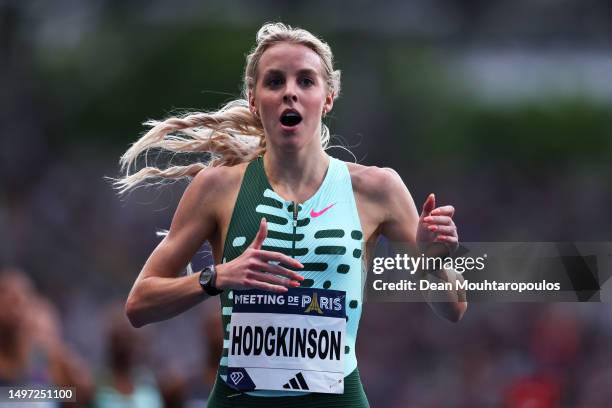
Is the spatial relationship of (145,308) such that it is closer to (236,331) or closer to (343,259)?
(236,331)

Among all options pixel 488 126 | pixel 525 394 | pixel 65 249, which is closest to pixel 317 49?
pixel 525 394

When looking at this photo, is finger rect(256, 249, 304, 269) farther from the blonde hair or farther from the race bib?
the blonde hair

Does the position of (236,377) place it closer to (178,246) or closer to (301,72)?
(178,246)

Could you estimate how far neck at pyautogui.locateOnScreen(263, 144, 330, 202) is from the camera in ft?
14.5

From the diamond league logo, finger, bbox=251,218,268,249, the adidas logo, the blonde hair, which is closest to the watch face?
finger, bbox=251,218,268,249

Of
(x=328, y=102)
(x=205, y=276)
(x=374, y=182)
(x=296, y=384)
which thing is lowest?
(x=296, y=384)

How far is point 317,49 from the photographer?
177 inches

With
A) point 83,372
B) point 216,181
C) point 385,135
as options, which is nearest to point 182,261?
point 216,181

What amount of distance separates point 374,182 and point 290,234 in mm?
429

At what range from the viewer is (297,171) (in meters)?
4.45

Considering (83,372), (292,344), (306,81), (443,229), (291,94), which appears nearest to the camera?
(443,229)

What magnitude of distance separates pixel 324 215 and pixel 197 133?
3.06ft

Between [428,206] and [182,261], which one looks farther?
[182,261]

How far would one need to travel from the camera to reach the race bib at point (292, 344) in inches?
164
